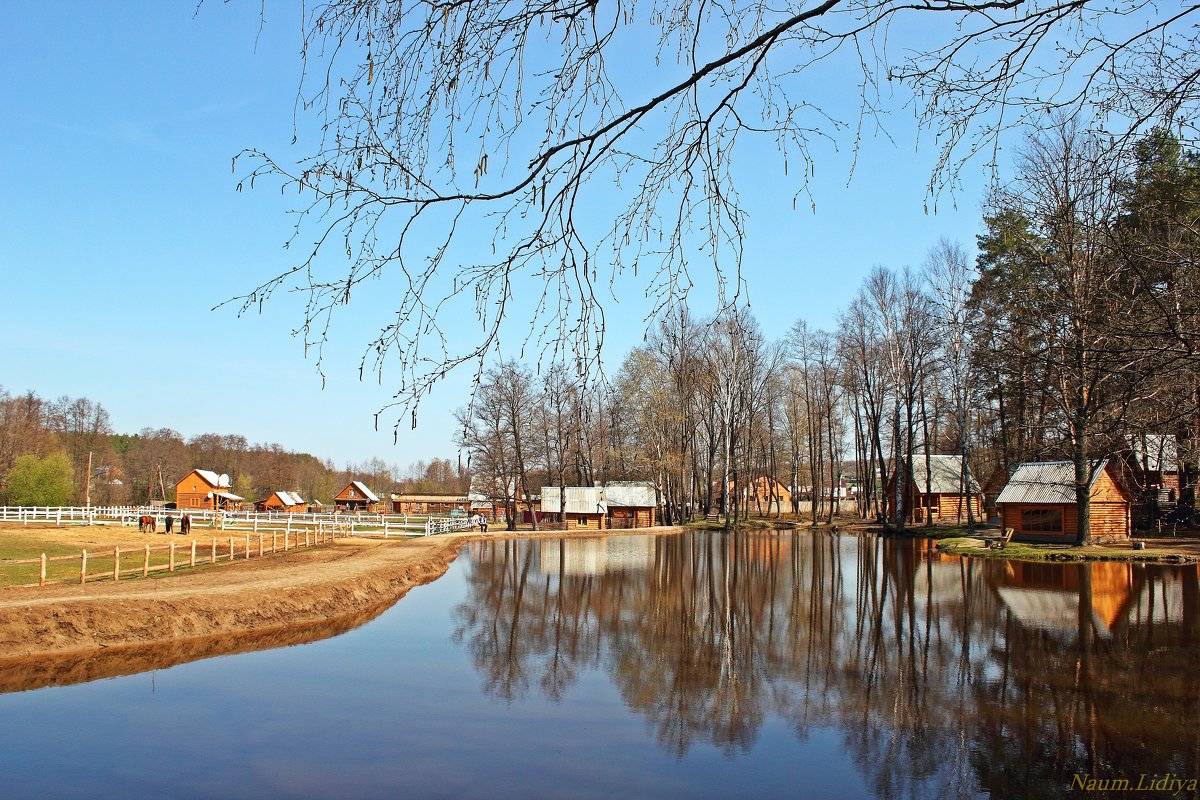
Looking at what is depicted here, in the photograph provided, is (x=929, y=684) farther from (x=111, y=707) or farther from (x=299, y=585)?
(x=299, y=585)

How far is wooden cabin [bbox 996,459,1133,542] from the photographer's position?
34.2 m

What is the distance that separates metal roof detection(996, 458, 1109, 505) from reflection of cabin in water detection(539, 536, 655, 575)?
56.1 ft

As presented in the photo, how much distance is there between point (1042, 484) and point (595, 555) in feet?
63.7

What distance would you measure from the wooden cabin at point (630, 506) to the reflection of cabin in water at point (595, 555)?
527 inches

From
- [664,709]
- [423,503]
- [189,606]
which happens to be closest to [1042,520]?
[664,709]

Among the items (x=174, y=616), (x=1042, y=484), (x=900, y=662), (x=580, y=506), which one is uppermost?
(x=1042, y=484)

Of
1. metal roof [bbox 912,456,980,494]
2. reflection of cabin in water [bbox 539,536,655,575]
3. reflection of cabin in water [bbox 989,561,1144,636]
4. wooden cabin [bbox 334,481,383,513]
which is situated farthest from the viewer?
wooden cabin [bbox 334,481,383,513]

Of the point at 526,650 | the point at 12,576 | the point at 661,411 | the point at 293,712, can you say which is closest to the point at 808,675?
the point at 526,650

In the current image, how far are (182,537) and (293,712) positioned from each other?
114 ft

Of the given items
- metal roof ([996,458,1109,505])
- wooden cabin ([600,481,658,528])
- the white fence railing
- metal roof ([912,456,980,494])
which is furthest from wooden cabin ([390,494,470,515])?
metal roof ([996,458,1109,505])

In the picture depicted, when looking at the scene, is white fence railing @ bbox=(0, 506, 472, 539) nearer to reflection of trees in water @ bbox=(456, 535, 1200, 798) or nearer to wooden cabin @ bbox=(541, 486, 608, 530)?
wooden cabin @ bbox=(541, 486, 608, 530)

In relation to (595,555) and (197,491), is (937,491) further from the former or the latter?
(197,491)

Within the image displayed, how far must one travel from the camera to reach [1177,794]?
714cm

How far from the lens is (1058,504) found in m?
34.7
